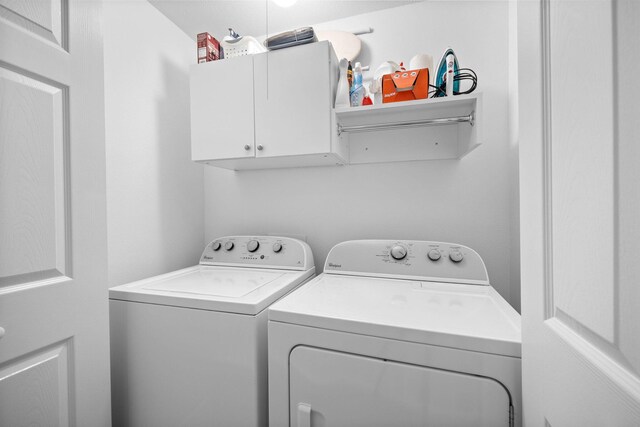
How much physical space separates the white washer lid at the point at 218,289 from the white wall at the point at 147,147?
289 mm

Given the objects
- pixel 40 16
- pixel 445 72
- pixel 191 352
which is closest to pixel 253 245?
pixel 191 352

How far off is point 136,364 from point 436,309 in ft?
4.18

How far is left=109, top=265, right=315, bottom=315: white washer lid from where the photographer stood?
107 centimetres

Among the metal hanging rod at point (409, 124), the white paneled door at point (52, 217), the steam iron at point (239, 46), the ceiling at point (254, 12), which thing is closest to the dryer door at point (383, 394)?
the white paneled door at point (52, 217)

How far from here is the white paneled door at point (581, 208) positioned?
353 mm

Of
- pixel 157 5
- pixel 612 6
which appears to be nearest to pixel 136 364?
pixel 612 6

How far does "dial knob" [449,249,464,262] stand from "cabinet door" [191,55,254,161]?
118cm

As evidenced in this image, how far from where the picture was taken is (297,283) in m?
1.44

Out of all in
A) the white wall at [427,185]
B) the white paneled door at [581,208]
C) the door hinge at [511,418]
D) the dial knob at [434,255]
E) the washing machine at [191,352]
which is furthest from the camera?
the white wall at [427,185]

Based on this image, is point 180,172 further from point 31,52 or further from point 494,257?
point 494,257

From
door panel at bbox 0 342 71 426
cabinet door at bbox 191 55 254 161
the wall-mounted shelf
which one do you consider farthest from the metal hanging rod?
door panel at bbox 0 342 71 426

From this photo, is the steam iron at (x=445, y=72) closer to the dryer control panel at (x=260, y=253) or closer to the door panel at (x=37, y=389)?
the dryer control panel at (x=260, y=253)

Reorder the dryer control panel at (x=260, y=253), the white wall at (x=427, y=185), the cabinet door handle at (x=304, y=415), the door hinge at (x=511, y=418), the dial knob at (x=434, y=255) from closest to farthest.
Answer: the door hinge at (x=511, y=418) → the cabinet door handle at (x=304, y=415) → the dial knob at (x=434, y=255) → the white wall at (x=427, y=185) → the dryer control panel at (x=260, y=253)

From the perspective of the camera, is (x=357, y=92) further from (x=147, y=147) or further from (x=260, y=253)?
(x=147, y=147)
